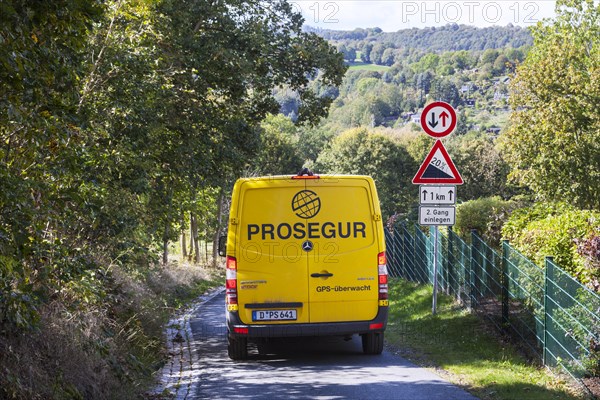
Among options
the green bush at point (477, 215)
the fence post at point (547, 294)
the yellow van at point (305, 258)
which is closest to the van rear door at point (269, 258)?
the yellow van at point (305, 258)

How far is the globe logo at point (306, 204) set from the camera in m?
10.8

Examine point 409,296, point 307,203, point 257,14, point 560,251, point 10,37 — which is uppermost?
point 257,14

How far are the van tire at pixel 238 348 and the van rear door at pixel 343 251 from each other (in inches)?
44.1

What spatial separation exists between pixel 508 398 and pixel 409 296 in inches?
389

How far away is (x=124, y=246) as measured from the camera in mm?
11312

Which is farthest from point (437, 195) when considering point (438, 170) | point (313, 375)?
point (313, 375)

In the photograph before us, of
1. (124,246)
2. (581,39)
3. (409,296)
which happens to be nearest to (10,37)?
(124,246)

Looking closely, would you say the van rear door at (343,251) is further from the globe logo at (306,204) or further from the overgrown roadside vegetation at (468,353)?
the overgrown roadside vegetation at (468,353)

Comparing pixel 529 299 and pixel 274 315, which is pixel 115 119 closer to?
pixel 274 315

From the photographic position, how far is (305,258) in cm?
1077

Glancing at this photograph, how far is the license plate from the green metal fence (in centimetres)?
296

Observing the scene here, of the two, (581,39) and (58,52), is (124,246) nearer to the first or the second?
(58,52)

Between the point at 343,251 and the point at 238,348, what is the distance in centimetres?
200

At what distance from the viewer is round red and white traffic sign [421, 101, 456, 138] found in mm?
13305
